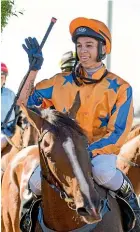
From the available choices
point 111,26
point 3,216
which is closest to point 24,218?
point 3,216

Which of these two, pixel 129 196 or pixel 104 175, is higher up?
pixel 104 175

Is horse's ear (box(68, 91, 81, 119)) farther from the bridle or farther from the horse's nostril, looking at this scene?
the horse's nostril

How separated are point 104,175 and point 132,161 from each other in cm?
265

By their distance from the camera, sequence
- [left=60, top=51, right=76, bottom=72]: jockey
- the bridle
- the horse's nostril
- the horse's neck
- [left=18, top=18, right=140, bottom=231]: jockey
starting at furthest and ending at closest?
[left=60, top=51, right=76, bottom=72]: jockey
[left=18, top=18, right=140, bottom=231]: jockey
the horse's neck
the bridle
the horse's nostril

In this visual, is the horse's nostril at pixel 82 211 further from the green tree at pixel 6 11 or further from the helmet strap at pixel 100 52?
the green tree at pixel 6 11

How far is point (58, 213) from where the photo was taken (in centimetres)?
390

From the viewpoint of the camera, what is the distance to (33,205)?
420cm

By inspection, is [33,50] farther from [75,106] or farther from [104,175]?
[104,175]

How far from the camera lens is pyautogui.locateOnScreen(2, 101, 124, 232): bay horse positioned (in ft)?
11.7

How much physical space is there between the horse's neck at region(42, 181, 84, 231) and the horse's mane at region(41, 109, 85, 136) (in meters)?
0.37

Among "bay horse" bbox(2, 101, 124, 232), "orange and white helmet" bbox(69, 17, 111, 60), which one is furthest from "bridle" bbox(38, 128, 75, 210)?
"orange and white helmet" bbox(69, 17, 111, 60)

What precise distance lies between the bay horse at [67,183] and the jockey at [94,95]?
23cm

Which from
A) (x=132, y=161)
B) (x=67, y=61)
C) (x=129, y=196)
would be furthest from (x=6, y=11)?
(x=129, y=196)

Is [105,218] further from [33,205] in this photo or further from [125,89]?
[125,89]
